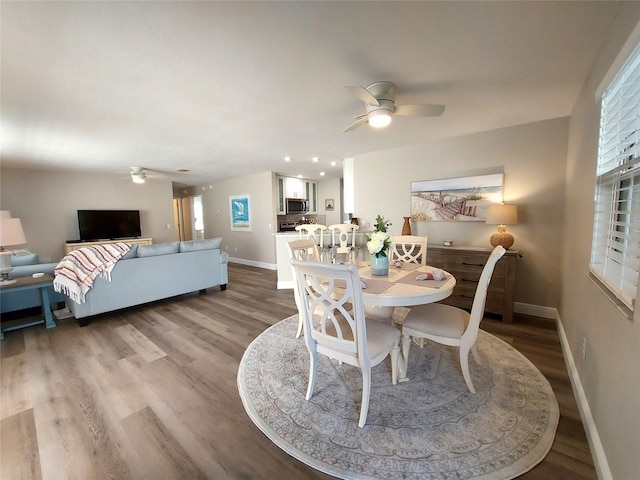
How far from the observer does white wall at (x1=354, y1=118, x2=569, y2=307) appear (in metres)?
3.06

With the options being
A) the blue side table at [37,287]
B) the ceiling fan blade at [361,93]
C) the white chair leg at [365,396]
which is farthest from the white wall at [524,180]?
the blue side table at [37,287]

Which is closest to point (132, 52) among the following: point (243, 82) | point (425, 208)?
point (243, 82)

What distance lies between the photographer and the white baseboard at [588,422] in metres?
1.25

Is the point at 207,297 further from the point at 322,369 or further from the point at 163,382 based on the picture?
the point at 322,369

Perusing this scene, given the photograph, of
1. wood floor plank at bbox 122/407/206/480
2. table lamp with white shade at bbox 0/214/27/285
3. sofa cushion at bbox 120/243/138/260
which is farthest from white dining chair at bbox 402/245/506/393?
table lamp with white shade at bbox 0/214/27/285

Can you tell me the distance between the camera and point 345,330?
1.80 m

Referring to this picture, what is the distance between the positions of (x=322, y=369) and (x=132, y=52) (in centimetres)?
274

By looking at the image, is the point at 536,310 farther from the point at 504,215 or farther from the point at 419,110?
the point at 419,110

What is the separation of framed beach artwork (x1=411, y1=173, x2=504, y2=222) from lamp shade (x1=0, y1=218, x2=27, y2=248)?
204 inches

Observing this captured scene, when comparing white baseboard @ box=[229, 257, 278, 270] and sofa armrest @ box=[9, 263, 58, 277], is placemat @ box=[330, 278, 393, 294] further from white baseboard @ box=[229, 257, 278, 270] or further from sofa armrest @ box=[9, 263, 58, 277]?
white baseboard @ box=[229, 257, 278, 270]

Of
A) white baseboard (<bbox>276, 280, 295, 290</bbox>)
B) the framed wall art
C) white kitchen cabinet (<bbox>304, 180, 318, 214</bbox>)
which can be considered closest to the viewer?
white baseboard (<bbox>276, 280, 295, 290</bbox>)

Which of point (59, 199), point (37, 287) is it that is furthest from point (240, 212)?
point (37, 287)

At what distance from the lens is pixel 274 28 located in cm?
153

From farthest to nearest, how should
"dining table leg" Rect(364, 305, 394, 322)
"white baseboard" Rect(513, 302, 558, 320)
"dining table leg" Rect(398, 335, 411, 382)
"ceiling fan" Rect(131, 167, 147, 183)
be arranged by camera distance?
1. "ceiling fan" Rect(131, 167, 147, 183)
2. "white baseboard" Rect(513, 302, 558, 320)
3. "dining table leg" Rect(364, 305, 394, 322)
4. "dining table leg" Rect(398, 335, 411, 382)
